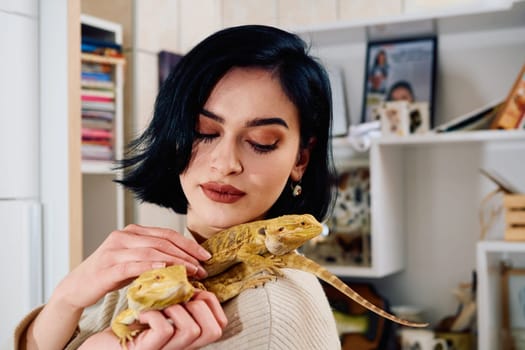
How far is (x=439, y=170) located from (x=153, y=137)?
177 centimetres

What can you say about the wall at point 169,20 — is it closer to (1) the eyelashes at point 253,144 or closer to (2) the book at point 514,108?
(2) the book at point 514,108

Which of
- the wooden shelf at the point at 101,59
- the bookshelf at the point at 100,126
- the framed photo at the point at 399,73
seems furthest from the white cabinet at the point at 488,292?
the wooden shelf at the point at 101,59

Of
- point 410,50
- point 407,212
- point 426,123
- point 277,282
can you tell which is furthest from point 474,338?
point 277,282

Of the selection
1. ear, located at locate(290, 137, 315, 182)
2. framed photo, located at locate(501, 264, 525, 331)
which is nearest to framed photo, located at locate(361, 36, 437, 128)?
framed photo, located at locate(501, 264, 525, 331)

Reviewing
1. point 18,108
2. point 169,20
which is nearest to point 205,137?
point 18,108

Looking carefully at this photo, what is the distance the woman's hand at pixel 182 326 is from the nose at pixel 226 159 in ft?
0.49

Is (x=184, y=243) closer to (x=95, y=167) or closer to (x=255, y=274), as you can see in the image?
(x=255, y=274)

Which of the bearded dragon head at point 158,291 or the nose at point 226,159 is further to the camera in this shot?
the nose at point 226,159

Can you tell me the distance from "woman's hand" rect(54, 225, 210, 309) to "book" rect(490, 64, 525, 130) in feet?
5.16

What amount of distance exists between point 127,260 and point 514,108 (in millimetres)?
1642

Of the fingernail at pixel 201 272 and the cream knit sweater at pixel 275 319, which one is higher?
the fingernail at pixel 201 272

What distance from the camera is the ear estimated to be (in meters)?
0.83

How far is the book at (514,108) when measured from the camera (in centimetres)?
205

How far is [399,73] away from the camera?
2.39 m
